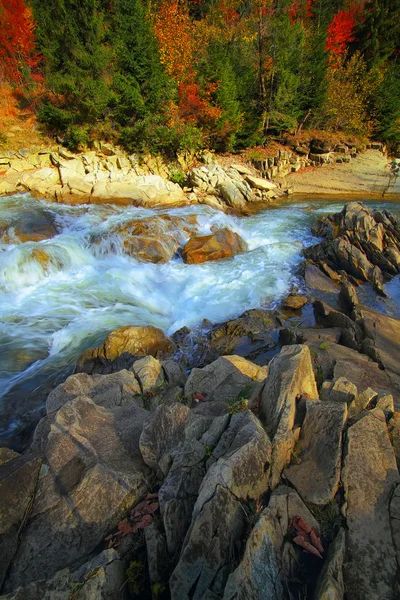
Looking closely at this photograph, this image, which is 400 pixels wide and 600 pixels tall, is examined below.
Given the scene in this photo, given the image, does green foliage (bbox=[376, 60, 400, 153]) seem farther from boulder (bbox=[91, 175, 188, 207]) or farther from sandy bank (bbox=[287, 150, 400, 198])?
boulder (bbox=[91, 175, 188, 207])

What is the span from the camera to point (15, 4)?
965 inches

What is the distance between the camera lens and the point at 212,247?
1412 centimetres

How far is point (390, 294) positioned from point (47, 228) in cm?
1561

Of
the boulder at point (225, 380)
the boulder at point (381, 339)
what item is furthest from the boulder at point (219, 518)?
the boulder at point (381, 339)

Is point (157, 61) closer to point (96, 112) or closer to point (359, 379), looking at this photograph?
point (96, 112)

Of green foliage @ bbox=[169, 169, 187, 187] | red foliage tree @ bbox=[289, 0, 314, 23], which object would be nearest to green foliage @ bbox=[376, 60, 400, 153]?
red foliage tree @ bbox=[289, 0, 314, 23]

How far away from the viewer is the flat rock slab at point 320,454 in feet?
9.71

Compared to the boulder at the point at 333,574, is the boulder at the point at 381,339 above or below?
below

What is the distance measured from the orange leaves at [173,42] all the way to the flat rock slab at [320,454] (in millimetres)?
27900

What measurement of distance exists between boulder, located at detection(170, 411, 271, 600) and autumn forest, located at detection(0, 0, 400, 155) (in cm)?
2460

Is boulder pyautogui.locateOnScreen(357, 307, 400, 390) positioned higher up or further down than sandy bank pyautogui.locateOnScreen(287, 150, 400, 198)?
further down

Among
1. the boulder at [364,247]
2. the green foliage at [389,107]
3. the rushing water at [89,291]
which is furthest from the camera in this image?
the green foliage at [389,107]

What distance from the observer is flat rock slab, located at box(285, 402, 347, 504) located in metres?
2.96

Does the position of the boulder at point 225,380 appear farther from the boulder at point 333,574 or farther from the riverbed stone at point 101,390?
the boulder at point 333,574
